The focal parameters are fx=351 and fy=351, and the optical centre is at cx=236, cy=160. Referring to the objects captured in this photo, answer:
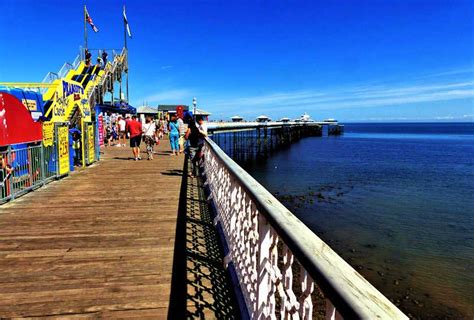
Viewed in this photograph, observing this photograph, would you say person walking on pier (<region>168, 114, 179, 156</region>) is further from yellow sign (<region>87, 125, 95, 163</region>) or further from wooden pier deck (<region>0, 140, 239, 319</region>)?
wooden pier deck (<region>0, 140, 239, 319</region>)

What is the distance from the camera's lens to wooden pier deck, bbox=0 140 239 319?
2.74 metres

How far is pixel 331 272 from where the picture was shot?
1.18 meters

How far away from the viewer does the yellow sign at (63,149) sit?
842 cm

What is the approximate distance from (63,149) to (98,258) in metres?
5.94

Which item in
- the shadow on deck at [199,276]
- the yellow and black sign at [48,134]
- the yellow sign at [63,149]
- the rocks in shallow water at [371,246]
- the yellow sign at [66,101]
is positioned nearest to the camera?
the shadow on deck at [199,276]

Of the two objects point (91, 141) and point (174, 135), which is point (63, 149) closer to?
point (91, 141)

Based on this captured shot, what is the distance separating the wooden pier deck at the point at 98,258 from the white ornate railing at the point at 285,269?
0.45 meters

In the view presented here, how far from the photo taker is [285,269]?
5.75 feet

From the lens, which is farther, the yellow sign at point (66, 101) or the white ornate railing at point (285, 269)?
the yellow sign at point (66, 101)

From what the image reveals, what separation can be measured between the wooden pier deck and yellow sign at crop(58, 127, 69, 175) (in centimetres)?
183

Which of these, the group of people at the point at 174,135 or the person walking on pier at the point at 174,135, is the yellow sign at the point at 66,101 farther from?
the person walking on pier at the point at 174,135

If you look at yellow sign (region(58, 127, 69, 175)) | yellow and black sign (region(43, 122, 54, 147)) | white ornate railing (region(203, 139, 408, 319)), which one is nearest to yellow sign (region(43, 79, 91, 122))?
yellow sign (region(58, 127, 69, 175))

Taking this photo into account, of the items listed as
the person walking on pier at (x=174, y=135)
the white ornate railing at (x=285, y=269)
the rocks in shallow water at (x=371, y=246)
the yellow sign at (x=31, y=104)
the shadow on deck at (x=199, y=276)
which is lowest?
the rocks in shallow water at (x=371, y=246)

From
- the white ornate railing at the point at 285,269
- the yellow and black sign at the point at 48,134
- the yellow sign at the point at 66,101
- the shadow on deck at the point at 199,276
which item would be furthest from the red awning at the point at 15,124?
the white ornate railing at the point at 285,269
